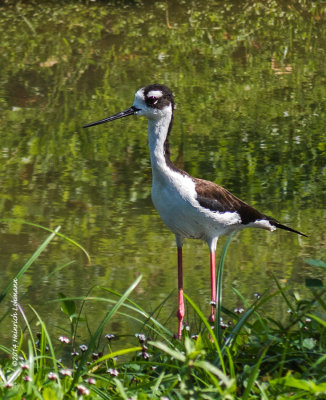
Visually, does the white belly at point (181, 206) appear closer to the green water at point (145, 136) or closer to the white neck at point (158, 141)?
the white neck at point (158, 141)

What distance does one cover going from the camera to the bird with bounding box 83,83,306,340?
4898 millimetres

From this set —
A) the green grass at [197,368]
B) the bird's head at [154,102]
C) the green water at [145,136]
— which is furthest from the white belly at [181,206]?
the green grass at [197,368]

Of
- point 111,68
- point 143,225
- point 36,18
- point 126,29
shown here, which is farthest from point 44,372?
point 36,18

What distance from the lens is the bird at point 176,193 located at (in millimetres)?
4898

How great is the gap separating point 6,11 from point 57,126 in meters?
6.39

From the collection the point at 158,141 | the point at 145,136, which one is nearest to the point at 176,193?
the point at 158,141

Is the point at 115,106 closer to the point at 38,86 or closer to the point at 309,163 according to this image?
the point at 38,86

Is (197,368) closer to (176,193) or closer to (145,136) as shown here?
(176,193)

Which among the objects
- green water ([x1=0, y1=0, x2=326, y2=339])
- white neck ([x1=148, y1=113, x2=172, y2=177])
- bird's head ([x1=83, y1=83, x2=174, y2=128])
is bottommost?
green water ([x1=0, y1=0, x2=326, y2=339])

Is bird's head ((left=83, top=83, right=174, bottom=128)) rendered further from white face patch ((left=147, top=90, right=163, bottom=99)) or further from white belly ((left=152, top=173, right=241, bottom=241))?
white belly ((left=152, top=173, right=241, bottom=241))

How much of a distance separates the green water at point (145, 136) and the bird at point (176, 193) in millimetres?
530

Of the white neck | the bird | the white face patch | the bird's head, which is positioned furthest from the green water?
the white face patch

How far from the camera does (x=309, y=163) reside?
797cm

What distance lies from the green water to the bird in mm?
530
